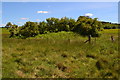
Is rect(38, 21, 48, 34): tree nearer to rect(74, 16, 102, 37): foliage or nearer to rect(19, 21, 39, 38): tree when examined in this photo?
rect(19, 21, 39, 38): tree

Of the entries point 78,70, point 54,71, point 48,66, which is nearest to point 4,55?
point 48,66

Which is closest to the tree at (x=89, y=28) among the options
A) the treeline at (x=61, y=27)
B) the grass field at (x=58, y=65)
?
the treeline at (x=61, y=27)

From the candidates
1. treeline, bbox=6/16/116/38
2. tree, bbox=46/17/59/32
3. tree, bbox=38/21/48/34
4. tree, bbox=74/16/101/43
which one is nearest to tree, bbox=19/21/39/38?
treeline, bbox=6/16/116/38

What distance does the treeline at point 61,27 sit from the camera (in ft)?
193

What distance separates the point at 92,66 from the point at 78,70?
967 mm

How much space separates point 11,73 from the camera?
7898mm

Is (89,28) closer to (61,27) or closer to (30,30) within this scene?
(61,27)

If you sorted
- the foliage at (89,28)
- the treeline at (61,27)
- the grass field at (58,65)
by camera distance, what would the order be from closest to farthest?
the grass field at (58,65) → the foliage at (89,28) → the treeline at (61,27)

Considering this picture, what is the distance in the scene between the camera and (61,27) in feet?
218

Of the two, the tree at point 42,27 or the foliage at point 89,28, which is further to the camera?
the tree at point 42,27

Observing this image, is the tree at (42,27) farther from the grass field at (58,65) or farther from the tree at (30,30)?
the grass field at (58,65)

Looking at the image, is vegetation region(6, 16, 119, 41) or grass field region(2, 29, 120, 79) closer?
grass field region(2, 29, 120, 79)

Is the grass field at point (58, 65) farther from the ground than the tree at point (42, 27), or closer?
closer

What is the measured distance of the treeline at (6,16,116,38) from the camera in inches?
2313
